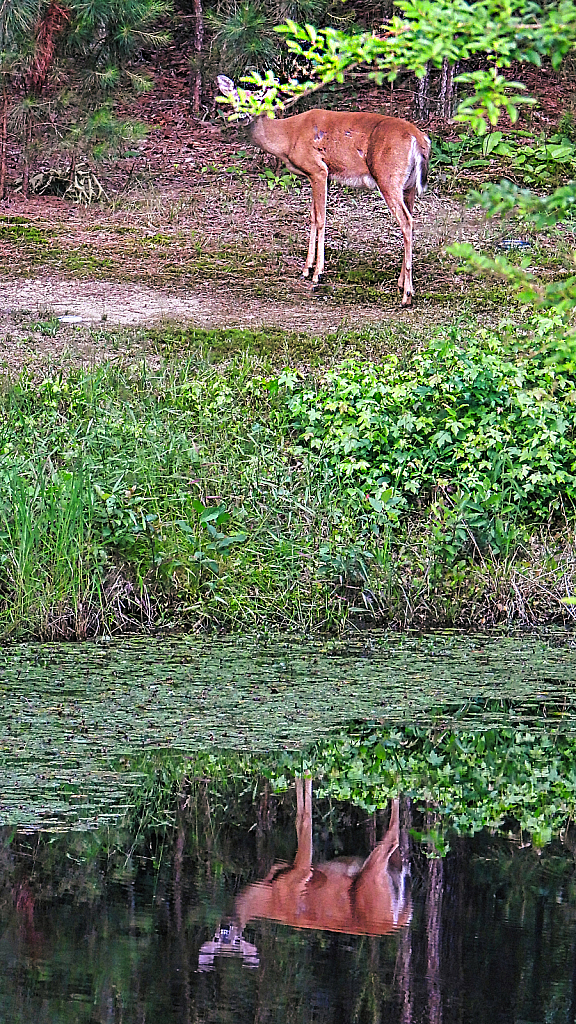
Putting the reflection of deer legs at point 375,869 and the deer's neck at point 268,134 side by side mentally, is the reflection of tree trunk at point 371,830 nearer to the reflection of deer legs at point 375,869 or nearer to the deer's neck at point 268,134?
the reflection of deer legs at point 375,869

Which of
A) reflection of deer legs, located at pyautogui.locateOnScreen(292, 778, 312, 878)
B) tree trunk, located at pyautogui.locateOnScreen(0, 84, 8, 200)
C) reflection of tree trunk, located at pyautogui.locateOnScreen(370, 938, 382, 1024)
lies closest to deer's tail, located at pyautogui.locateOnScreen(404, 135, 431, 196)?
tree trunk, located at pyautogui.locateOnScreen(0, 84, 8, 200)

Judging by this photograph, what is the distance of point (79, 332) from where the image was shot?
931 centimetres

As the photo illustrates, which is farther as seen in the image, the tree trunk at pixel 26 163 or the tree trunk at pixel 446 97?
the tree trunk at pixel 446 97

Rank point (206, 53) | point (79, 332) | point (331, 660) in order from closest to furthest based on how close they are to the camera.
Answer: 1. point (331, 660)
2. point (79, 332)
3. point (206, 53)

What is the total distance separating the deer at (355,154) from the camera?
1002cm

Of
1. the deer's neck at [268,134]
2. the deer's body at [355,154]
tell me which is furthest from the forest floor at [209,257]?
the deer's neck at [268,134]

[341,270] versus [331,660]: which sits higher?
[341,270]

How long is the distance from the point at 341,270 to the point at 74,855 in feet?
25.3

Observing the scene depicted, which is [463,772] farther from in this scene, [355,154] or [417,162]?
[355,154]

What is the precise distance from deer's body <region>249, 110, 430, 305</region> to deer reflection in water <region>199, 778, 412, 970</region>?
259 inches

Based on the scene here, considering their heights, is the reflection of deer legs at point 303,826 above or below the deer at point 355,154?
below

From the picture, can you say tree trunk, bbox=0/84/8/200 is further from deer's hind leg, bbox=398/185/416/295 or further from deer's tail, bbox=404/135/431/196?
deer's tail, bbox=404/135/431/196

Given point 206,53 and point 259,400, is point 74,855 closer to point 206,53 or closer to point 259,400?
point 259,400

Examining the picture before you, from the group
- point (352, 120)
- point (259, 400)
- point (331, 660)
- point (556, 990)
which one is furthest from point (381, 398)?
point (556, 990)
